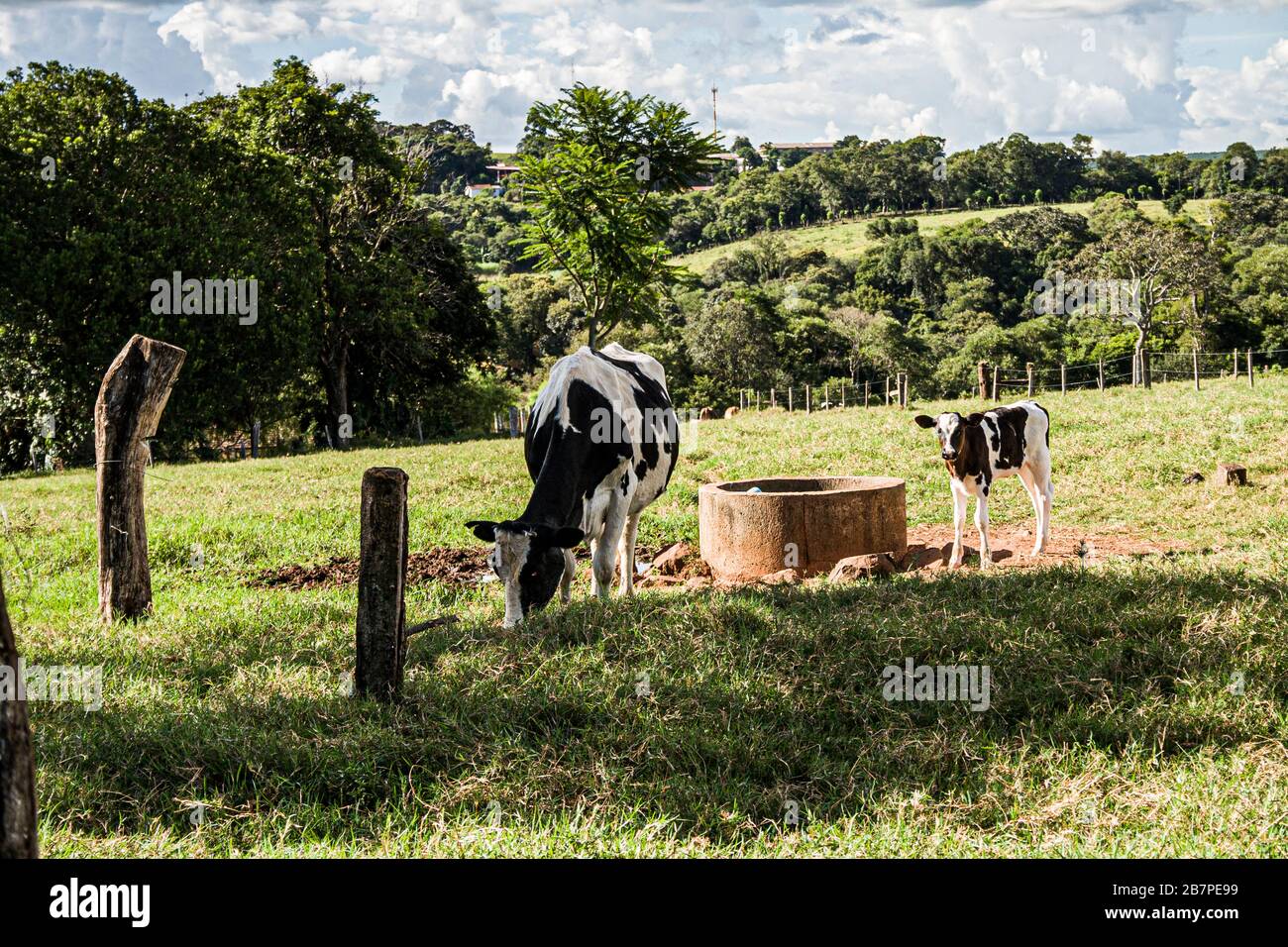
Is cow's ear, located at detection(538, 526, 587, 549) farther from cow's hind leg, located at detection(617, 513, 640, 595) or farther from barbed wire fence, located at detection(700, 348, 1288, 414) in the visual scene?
barbed wire fence, located at detection(700, 348, 1288, 414)

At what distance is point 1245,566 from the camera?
28.3 ft

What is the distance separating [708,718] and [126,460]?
5.63 metres

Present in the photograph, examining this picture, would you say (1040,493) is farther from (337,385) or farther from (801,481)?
(337,385)

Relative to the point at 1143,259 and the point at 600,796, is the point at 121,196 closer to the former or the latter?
the point at 600,796

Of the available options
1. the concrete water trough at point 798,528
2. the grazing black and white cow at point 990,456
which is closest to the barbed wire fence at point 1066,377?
the grazing black and white cow at point 990,456

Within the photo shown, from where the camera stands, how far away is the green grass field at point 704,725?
4594mm

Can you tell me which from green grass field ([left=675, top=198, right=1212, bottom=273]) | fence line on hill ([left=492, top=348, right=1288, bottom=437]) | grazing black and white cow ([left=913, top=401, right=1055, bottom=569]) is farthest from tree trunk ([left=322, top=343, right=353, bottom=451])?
green grass field ([left=675, top=198, right=1212, bottom=273])

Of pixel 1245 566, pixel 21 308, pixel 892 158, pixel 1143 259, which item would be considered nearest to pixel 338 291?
pixel 21 308

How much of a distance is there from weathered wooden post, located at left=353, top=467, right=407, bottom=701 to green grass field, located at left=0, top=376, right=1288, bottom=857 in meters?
0.21

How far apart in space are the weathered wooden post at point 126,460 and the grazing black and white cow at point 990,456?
7.08 metres

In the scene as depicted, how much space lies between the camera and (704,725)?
5.62 m

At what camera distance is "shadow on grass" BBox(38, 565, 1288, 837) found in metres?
4.97

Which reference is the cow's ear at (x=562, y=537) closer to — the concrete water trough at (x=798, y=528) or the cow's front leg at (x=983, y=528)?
the concrete water trough at (x=798, y=528)

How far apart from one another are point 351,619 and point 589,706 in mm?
3494
